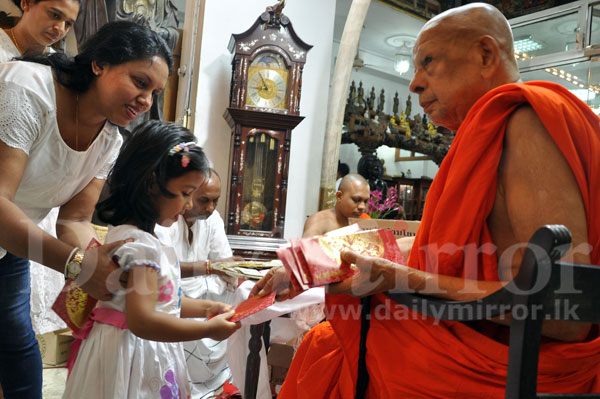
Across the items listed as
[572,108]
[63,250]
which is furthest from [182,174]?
[572,108]

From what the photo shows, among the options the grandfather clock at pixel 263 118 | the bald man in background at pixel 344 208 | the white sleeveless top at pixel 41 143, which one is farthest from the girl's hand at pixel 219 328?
the grandfather clock at pixel 263 118

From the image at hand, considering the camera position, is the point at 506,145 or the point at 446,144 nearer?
the point at 506,145

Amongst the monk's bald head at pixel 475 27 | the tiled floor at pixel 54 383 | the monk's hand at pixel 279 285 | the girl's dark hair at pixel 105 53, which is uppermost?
the monk's bald head at pixel 475 27

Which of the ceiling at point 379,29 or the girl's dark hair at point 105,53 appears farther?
the ceiling at point 379,29

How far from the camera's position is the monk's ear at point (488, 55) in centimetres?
141

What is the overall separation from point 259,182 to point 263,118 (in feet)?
1.91

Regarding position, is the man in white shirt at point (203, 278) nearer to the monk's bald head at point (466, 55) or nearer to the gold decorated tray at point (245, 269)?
the gold decorated tray at point (245, 269)

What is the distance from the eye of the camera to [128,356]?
146 cm

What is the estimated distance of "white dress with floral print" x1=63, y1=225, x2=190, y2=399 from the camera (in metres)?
1.42

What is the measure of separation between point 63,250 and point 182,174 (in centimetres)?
41

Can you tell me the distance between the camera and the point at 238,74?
4.43 metres

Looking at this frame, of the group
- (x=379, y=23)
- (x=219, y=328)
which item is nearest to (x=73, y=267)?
(x=219, y=328)

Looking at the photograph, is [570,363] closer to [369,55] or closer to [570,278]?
[570,278]

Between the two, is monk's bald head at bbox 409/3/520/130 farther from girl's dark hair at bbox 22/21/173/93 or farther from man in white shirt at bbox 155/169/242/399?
man in white shirt at bbox 155/169/242/399
